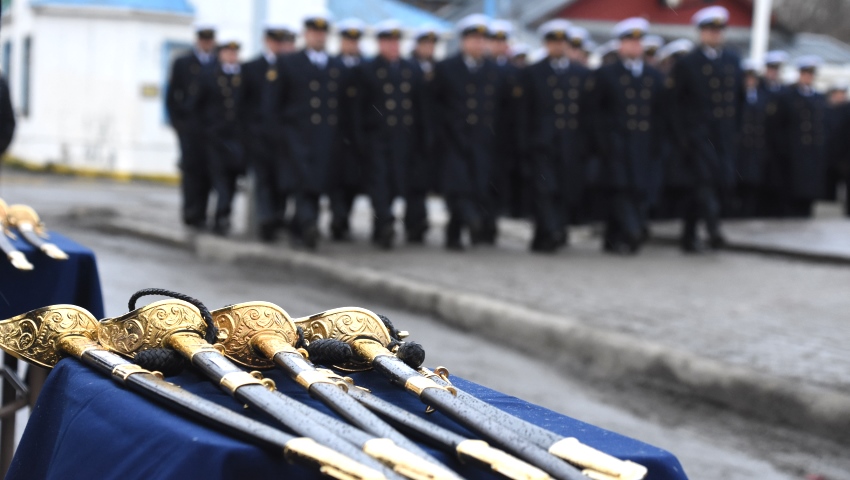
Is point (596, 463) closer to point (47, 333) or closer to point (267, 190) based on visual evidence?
point (47, 333)

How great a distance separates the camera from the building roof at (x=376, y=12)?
2840 centimetres

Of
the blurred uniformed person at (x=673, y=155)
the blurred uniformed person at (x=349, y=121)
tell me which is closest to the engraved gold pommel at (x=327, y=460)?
the blurred uniformed person at (x=349, y=121)

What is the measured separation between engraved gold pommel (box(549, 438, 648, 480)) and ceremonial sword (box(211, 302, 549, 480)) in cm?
11

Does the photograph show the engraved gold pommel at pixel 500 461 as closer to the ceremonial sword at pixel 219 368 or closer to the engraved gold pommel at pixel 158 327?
the ceremonial sword at pixel 219 368

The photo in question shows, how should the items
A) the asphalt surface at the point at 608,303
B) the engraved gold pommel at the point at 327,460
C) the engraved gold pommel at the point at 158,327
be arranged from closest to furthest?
the engraved gold pommel at the point at 327,460, the engraved gold pommel at the point at 158,327, the asphalt surface at the point at 608,303

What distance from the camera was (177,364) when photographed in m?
2.48

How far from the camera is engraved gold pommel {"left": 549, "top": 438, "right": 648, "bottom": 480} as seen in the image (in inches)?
79.2

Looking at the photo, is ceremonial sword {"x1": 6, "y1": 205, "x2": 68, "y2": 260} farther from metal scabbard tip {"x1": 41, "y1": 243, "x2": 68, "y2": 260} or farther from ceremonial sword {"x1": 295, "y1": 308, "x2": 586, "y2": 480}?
ceremonial sword {"x1": 295, "y1": 308, "x2": 586, "y2": 480}

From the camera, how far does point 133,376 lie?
2.34 m

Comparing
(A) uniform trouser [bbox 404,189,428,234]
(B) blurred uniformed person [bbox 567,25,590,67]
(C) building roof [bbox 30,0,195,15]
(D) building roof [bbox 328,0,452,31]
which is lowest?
(A) uniform trouser [bbox 404,189,428,234]

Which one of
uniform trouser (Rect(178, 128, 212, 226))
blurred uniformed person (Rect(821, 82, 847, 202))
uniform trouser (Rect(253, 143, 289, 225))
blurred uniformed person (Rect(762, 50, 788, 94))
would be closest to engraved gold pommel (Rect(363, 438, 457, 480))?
uniform trouser (Rect(253, 143, 289, 225))

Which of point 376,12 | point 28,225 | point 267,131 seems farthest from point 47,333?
point 376,12

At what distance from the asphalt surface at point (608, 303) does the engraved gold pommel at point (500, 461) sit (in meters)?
3.37

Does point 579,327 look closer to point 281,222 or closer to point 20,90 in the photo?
point 281,222
